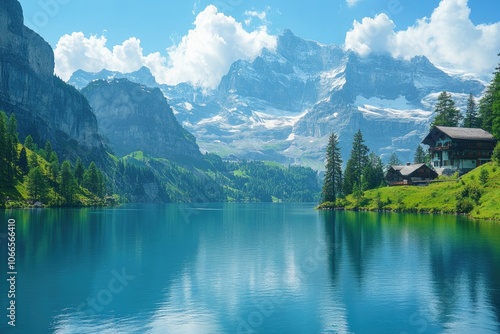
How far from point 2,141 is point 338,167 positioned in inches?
4545

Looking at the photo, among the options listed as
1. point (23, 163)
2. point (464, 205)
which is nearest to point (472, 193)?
point (464, 205)

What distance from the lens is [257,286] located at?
39656 mm

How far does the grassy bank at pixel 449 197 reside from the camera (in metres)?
100

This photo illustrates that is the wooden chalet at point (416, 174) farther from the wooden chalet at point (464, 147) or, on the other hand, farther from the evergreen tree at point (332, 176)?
the evergreen tree at point (332, 176)

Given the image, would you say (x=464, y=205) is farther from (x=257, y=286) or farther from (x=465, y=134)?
(x=257, y=286)

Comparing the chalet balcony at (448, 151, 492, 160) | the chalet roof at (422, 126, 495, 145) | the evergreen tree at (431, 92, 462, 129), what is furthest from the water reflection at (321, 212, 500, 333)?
the evergreen tree at (431, 92, 462, 129)

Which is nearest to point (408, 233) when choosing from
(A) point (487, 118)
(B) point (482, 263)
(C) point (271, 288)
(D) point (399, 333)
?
(B) point (482, 263)

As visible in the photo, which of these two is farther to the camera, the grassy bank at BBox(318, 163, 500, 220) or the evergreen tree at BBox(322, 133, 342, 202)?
the evergreen tree at BBox(322, 133, 342, 202)

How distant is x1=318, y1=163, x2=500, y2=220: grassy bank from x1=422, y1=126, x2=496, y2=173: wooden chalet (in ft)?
44.7

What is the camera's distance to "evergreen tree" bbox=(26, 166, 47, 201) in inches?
6002

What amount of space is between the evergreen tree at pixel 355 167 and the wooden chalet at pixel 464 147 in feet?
110

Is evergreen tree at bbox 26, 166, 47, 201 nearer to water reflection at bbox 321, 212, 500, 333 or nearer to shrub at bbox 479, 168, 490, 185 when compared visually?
water reflection at bbox 321, 212, 500, 333

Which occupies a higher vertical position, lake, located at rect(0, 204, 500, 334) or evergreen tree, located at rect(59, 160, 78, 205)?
evergreen tree, located at rect(59, 160, 78, 205)

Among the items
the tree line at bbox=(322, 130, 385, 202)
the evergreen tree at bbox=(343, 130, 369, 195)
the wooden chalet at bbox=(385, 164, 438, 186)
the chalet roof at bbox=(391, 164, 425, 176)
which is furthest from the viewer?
the evergreen tree at bbox=(343, 130, 369, 195)
